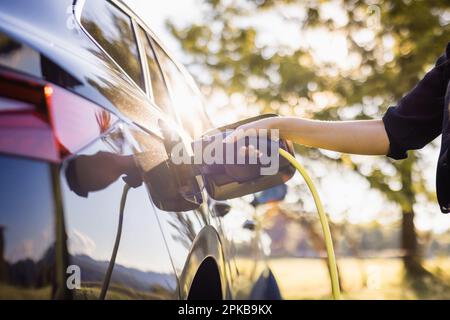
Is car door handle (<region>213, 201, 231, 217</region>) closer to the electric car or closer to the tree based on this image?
the electric car

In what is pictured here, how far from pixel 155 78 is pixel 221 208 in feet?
2.11

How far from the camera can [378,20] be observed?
11.9m

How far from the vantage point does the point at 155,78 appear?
258 centimetres

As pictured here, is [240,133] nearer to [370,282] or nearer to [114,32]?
[114,32]

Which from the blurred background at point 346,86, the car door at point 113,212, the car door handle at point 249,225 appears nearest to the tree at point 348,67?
the blurred background at point 346,86

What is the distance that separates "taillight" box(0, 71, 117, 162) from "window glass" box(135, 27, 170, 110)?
Result: 1007 millimetres

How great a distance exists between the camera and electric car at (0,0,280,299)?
120 centimetres

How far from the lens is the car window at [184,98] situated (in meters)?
2.80

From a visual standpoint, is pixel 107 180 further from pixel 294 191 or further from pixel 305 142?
pixel 294 191

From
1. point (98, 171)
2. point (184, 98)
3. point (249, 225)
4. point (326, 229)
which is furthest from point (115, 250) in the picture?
point (249, 225)

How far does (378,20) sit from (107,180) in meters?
11.3

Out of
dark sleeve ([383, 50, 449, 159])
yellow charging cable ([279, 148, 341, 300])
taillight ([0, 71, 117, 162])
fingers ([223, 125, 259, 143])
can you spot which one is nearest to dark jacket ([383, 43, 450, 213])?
dark sleeve ([383, 50, 449, 159])
